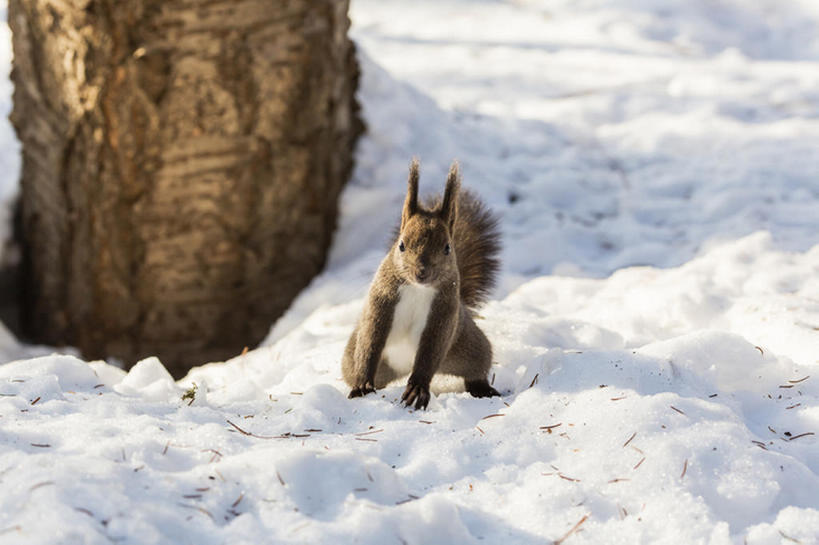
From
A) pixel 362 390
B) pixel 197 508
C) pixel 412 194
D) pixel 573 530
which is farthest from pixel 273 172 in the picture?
pixel 573 530

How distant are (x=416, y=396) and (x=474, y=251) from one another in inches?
29.9

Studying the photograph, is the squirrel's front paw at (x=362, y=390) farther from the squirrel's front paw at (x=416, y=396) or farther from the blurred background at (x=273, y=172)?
the blurred background at (x=273, y=172)

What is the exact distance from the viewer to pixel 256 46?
364 centimetres

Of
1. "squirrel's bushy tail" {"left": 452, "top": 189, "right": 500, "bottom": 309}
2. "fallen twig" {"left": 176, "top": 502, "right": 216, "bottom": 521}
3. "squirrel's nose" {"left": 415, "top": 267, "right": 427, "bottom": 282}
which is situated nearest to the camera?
"fallen twig" {"left": 176, "top": 502, "right": 216, "bottom": 521}

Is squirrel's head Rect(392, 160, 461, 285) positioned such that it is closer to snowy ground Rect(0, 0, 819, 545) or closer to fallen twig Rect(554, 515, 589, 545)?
snowy ground Rect(0, 0, 819, 545)

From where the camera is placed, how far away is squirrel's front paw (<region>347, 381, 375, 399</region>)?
243cm

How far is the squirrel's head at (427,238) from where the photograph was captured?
91.7 inches

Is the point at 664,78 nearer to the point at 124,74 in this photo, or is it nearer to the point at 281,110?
the point at 281,110

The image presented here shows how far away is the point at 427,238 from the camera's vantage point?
235cm

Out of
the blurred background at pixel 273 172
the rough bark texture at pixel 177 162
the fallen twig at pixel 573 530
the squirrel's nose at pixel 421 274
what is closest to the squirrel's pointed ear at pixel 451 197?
the squirrel's nose at pixel 421 274

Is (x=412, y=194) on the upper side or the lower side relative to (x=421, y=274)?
upper

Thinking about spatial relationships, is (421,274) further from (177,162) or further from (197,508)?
(177,162)

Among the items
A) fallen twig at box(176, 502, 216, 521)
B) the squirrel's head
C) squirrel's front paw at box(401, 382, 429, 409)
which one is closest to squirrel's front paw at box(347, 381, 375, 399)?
squirrel's front paw at box(401, 382, 429, 409)

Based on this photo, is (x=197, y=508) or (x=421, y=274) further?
(x=421, y=274)
